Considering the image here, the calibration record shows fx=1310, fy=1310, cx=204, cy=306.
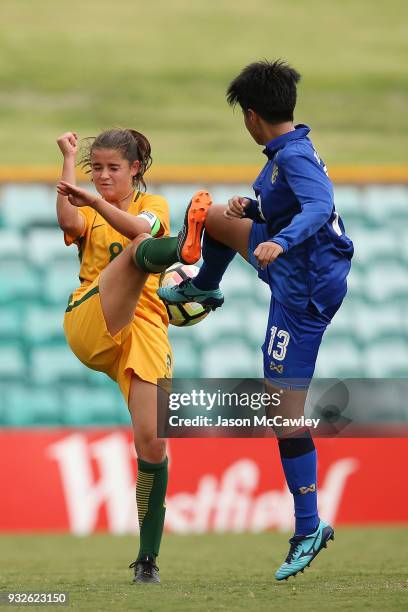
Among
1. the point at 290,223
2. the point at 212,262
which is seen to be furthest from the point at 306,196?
the point at 212,262

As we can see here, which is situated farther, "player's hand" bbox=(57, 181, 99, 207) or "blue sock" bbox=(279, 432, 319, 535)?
"player's hand" bbox=(57, 181, 99, 207)

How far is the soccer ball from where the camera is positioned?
19.1 feet

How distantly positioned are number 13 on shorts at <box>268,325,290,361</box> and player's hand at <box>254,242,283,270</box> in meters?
0.52

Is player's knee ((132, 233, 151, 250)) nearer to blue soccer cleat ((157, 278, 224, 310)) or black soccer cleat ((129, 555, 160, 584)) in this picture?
blue soccer cleat ((157, 278, 224, 310))

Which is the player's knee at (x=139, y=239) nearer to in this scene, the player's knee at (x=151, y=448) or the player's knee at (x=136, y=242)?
the player's knee at (x=136, y=242)

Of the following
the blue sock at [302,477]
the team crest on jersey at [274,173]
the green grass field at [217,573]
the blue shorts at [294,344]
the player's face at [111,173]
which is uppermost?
the player's face at [111,173]

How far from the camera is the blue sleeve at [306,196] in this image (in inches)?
191

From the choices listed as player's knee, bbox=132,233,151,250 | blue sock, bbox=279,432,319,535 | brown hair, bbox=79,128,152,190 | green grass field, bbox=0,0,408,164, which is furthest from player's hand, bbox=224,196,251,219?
green grass field, bbox=0,0,408,164

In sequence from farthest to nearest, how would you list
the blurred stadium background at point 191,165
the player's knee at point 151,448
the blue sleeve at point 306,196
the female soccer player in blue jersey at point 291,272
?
the blurred stadium background at point 191,165
the player's knee at point 151,448
the female soccer player in blue jersey at point 291,272
the blue sleeve at point 306,196

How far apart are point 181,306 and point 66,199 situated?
70 cm

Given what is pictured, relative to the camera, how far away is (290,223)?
505 centimetres

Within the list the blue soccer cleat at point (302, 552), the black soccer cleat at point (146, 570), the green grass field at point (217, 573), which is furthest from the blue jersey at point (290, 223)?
the black soccer cleat at point (146, 570)

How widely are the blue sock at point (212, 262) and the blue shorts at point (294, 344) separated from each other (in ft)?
0.94

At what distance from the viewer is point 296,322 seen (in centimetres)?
520
